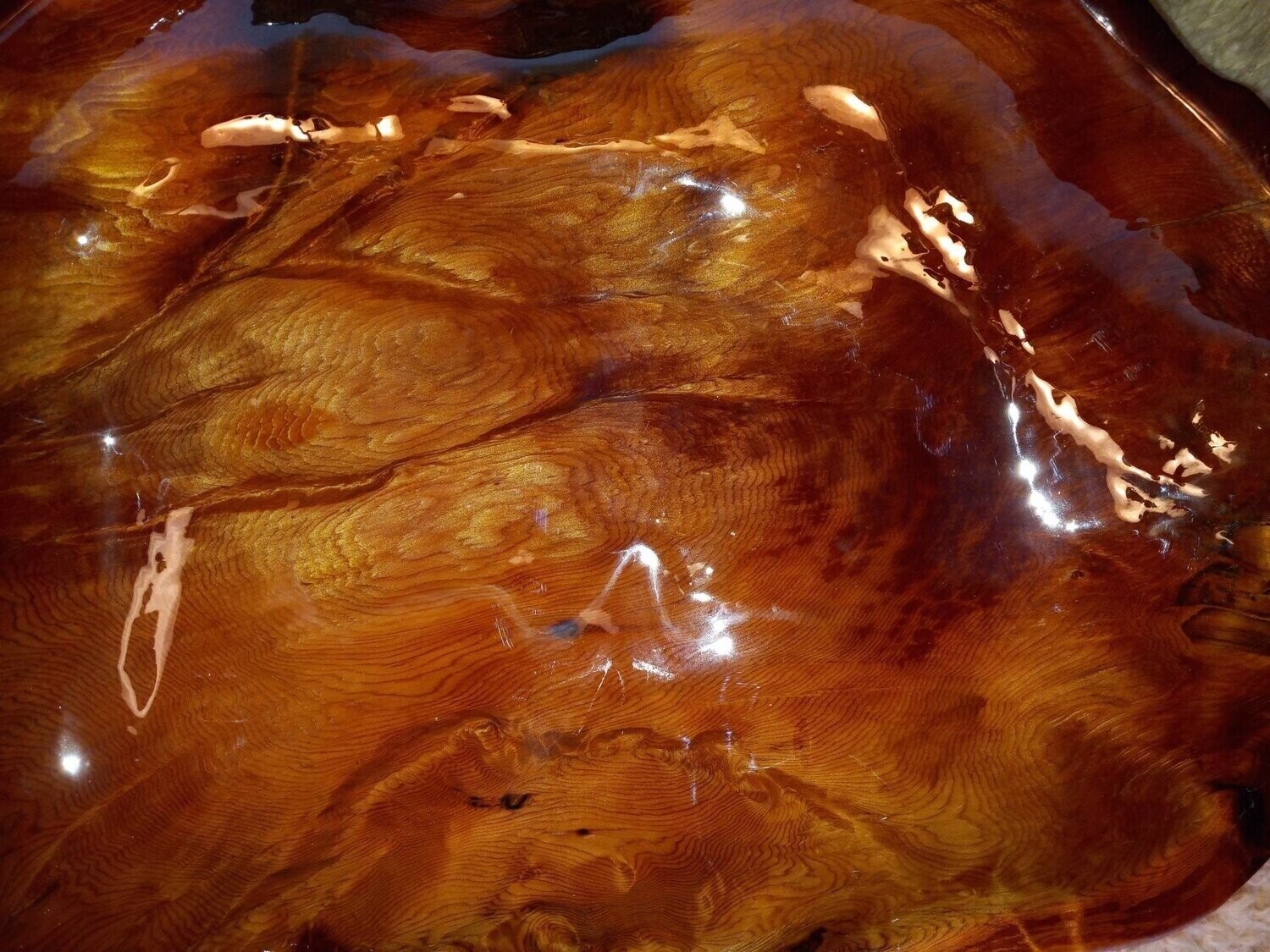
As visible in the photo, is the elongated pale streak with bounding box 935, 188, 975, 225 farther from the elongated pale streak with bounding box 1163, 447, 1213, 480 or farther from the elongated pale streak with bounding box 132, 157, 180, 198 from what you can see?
the elongated pale streak with bounding box 132, 157, 180, 198

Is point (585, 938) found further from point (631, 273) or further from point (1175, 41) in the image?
point (1175, 41)

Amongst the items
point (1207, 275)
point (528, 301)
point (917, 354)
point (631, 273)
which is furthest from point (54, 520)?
point (1207, 275)

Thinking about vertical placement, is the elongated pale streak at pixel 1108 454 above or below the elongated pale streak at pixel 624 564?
above

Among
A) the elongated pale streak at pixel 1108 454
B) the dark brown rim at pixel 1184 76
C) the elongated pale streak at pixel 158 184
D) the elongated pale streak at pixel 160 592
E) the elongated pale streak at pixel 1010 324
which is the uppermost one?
the dark brown rim at pixel 1184 76

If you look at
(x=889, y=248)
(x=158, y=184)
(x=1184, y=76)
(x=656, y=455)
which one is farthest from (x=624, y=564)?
(x=1184, y=76)

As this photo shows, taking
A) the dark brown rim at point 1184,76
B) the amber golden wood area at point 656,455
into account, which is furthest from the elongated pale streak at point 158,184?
the dark brown rim at point 1184,76

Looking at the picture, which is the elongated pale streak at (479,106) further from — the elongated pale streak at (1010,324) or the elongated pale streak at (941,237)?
the elongated pale streak at (1010,324)

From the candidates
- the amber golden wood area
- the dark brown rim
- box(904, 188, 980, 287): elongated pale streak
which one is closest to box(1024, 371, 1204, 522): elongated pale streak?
the amber golden wood area
